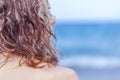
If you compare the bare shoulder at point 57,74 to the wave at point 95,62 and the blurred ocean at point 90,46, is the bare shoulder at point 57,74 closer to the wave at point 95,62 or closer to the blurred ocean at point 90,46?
the blurred ocean at point 90,46

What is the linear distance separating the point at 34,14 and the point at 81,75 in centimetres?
493

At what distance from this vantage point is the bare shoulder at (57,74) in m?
1.24

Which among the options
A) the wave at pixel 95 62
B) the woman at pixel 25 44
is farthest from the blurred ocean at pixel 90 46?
the woman at pixel 25 44

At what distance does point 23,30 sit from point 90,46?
5.84 m

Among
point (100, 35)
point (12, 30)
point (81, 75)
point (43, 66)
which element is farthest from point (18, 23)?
point (100, 35)

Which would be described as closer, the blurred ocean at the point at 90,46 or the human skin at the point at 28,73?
the human skin at the point at 28,73

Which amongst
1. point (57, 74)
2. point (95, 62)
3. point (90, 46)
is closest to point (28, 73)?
point (57, 74)

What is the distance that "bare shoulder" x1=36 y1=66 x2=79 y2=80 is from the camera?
48.6 inches

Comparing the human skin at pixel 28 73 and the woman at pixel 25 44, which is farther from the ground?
the woman at pixel 25 44

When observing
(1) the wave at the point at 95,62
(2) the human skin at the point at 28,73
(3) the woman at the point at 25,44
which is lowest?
(1) the wave at the point at 95,62

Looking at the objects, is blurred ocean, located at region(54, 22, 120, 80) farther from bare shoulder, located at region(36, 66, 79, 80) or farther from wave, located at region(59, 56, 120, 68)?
bare shoulder, located at region(36, 66, 79, 80)

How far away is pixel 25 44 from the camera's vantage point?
1.28 m

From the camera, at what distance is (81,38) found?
7.34 metres

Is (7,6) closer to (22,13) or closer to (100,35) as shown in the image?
(22,13)
